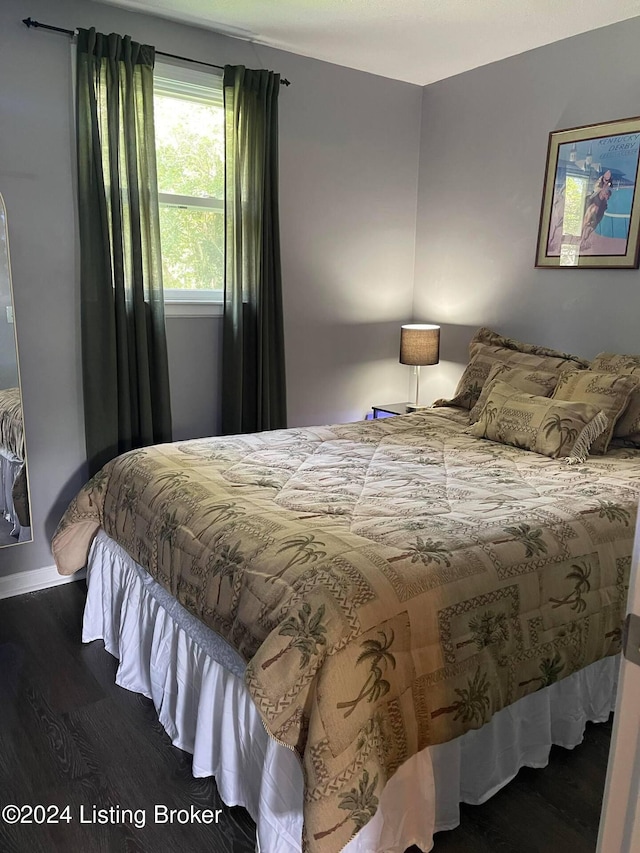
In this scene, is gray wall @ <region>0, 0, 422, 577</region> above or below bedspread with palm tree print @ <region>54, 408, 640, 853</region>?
above

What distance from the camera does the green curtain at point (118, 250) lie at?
2740mm

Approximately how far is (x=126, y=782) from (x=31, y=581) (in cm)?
142

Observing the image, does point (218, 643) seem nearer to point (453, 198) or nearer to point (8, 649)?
→ point (8, 649)

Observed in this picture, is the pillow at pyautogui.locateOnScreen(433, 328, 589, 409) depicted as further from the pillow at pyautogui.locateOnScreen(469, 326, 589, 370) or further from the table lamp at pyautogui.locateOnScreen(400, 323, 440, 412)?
the table lamp at pyautogui.locateOnScreen(400, 323, 440, 412)

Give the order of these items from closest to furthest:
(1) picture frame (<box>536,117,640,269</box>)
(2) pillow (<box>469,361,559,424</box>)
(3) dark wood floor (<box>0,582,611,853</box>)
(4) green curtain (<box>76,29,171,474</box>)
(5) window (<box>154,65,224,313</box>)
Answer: (3) dark wood floor (<box>0,582,611,853</box>) → (4) green curtain (<box>76,29,171,474</box>) → (2) pillow (<box>469,361,559,424</box>) → (1) picture frame (<box>536,117,640,269</box>) → (5) window (<box>154,65,224,313</box>)

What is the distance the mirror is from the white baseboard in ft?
0.70

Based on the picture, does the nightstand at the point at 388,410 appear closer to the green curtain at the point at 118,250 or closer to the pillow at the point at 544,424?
the pillow at the point at 544,424

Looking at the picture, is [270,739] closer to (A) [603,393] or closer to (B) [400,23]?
(A) [603,393]

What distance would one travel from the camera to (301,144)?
350 centimetres

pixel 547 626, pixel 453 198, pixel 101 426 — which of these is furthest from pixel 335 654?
pixel 453 198

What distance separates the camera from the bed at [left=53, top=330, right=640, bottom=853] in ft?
4.41

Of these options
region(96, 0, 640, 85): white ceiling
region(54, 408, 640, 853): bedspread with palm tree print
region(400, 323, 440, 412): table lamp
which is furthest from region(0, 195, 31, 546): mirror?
region(400, 323, 440, 412): table lamp

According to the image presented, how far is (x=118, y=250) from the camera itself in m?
2.85

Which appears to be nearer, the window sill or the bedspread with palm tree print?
the bedspread with palm tree print
